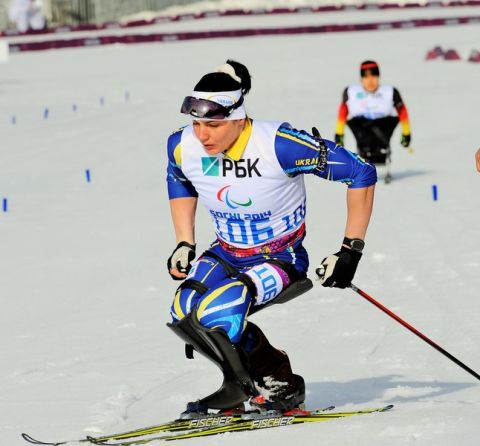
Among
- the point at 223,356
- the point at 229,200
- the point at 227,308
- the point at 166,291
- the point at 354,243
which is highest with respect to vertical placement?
the point at 229,200

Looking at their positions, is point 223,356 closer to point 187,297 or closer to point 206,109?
point 187,297

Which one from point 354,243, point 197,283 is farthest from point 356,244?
point 197,283

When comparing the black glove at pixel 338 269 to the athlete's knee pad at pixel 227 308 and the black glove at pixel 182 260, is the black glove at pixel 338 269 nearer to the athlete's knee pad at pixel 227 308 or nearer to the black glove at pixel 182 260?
the athlete's knee pad at pixel 227 308

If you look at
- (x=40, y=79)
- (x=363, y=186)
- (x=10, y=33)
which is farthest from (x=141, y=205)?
(x=10, y=33)

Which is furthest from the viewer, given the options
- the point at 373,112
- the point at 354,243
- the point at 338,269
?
the point at 373,112

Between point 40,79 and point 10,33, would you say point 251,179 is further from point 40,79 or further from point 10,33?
point 10,33

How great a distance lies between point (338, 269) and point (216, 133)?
88 cm

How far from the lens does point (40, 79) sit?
32469 mm

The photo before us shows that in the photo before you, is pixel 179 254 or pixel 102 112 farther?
pixel 102 112

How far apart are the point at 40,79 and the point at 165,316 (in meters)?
23.5

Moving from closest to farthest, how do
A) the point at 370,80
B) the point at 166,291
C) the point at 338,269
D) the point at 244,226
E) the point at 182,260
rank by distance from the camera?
the point at 338,269, the point at 244,226, the point at 182,260, the point at 166,291, the point at 370,80

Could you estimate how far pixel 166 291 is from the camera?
10711mm

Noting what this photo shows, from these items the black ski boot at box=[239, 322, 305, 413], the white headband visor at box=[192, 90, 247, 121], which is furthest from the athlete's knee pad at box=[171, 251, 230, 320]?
the white headband visor at box=[192, 90, 247, 121]

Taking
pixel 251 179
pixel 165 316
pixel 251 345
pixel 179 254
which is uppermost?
pixel 251 179
